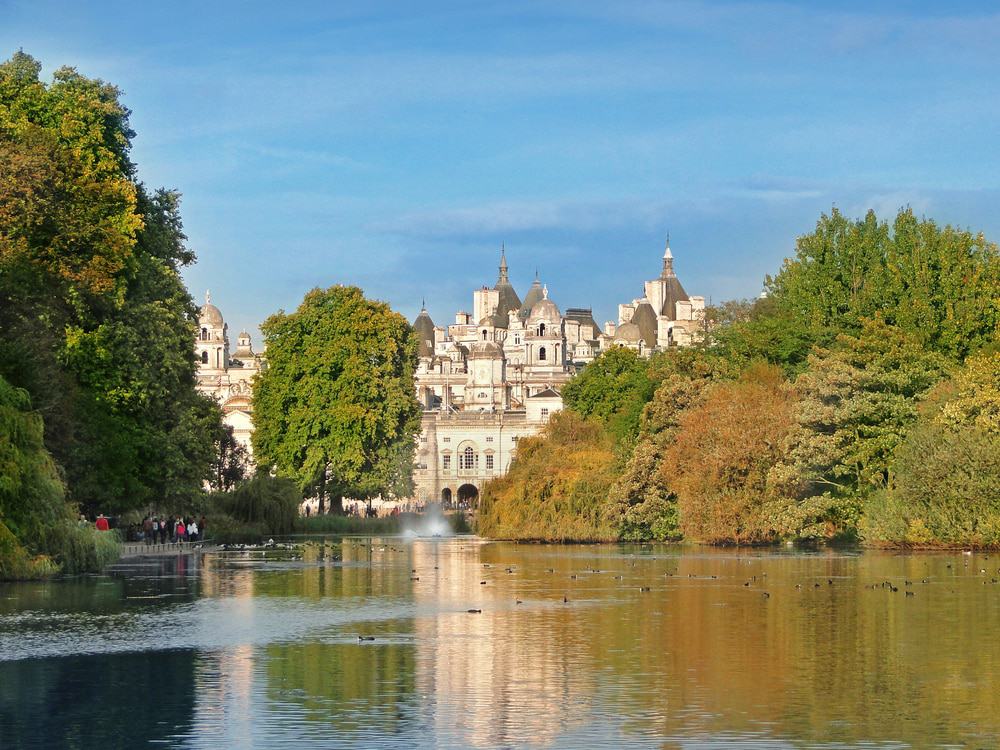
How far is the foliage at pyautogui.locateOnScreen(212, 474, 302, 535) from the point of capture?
2544 inches

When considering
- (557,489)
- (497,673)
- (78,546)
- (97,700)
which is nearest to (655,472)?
(557,489)

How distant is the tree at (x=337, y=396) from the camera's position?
243 ft

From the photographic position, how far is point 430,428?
151000 mm

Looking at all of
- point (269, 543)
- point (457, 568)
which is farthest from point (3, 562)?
point (269, 543)

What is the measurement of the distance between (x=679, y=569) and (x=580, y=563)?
180 inches

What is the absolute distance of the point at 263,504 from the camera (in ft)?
213

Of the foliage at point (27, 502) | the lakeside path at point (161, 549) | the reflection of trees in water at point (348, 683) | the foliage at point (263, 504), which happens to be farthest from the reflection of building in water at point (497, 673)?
the foliage at point (263, 504)

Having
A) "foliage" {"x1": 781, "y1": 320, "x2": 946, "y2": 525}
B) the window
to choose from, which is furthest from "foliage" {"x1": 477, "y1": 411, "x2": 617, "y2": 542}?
the window

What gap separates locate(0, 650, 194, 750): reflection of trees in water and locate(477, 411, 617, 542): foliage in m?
35.7

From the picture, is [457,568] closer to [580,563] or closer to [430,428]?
[580,563]

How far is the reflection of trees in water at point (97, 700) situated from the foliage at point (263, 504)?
44.0 m

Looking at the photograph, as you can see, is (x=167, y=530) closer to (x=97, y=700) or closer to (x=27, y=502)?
(x=27, y=502)

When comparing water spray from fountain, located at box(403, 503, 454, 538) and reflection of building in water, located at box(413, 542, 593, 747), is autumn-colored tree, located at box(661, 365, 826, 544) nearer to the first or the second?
reflection of building in water, located at box(413, 542, 593, 747)

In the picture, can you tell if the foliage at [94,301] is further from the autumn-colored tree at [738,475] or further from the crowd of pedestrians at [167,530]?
the autumn-colored tree at [738,475]
